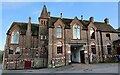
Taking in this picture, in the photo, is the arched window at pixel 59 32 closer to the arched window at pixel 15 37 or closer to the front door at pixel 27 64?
the front door at pixel 27 64

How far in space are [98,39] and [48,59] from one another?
13.2 metres

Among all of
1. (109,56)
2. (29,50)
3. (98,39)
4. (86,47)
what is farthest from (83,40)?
(29,50)

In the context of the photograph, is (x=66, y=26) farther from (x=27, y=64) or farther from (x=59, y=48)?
(x=27, y=64)

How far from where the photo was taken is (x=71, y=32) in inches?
1314

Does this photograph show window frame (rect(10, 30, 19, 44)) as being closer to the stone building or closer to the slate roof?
the stone building

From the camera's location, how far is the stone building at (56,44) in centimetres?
3200

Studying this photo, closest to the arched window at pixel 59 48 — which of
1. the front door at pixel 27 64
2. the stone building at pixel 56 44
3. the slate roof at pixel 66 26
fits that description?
the stone building at pixel 56 44

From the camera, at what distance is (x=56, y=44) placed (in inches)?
1257

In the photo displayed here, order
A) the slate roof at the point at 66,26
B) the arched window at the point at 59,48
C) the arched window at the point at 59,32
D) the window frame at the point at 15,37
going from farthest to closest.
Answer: the window frame at the point at 15,37, the slate roof at the point at 66,26, the arched window at the point at 59,32, the arched window at the point at 59,48

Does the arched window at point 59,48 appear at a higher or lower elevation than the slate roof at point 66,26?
lower

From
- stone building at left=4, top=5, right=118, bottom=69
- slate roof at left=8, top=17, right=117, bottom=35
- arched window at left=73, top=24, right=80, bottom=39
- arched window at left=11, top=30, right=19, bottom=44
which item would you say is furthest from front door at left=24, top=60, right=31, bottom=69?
arched window at left=73, top=24, right=80, bottom=39

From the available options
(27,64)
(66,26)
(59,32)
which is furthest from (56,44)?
(27,64)

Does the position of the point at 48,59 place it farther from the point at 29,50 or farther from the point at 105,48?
the point at 105,48

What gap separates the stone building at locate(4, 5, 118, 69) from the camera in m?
32.0
